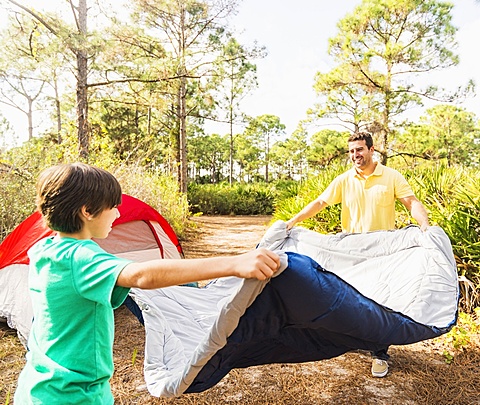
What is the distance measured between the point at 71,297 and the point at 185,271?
32 cm

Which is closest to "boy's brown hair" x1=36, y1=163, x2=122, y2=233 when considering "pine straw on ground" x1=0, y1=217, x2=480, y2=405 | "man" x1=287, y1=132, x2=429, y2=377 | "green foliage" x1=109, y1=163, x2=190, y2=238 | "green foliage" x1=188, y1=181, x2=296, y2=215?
"pine straw on ground" x1=0, y1=217, x2=480, y2=405

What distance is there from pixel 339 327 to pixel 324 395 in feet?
3.46

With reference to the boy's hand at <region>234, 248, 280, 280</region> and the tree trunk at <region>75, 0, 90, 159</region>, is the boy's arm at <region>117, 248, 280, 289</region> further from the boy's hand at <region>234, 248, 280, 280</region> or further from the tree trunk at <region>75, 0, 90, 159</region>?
the tree trunk at <region>75, 0, 90, 159</region>

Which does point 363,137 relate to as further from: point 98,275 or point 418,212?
point 98,275

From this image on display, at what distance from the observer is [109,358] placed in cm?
95

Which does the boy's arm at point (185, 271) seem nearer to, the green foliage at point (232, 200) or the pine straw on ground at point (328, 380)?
the pine straw on ground at point (328, 380)

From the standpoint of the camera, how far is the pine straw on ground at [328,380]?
2146mm

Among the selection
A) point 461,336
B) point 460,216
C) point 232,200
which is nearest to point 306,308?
point 461,336

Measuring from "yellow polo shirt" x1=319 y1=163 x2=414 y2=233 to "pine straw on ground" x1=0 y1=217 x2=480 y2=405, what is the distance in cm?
91

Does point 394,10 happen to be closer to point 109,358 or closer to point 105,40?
point 105,40

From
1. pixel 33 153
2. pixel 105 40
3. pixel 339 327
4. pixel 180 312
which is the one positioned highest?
pixel 105 40

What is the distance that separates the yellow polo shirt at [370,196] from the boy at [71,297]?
191 cm

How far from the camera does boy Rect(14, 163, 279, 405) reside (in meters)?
0.86

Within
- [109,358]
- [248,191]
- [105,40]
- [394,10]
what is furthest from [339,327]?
[248,191]
